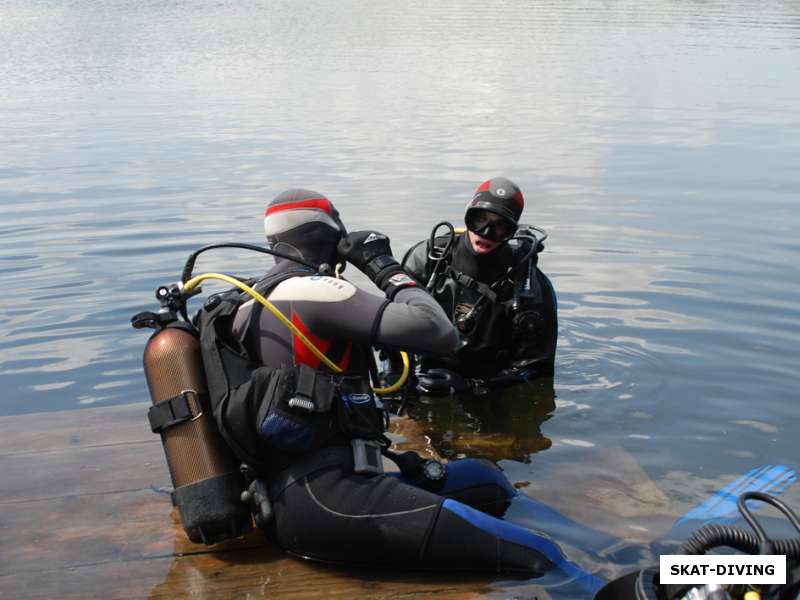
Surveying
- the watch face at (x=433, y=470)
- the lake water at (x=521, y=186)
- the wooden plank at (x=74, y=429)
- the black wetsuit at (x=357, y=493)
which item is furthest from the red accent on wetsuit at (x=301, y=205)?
the wooden plank at (x=74, y=429)

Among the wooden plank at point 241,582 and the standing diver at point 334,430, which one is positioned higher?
the standing diver at point 334,430

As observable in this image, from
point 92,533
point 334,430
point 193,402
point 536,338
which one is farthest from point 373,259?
point 536,338

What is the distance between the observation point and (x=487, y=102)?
19000 mm

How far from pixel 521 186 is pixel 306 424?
368 inches

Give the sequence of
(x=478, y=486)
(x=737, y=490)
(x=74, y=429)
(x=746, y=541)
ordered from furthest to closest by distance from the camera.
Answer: (x=74, y=429), (x=737, y=490), (x=478, y=486), (x=746, y=541)

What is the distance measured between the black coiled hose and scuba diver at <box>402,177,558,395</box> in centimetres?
297

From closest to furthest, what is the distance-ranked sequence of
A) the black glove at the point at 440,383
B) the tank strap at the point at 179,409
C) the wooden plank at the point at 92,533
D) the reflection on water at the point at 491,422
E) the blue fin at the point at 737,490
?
the tank strap at the point at 179,409
the wooden plank at the point at 92,533
the blue fin at the point at 737,490
the black glove at the point at 440,383
the reflection on water at the point at 491,422

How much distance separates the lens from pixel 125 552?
11.8ft

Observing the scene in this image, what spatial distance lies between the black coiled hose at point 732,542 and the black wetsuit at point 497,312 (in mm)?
3087

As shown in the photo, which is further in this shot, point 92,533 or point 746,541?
point 92,533

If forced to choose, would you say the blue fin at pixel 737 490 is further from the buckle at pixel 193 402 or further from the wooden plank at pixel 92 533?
the buckle at pixel 193 402

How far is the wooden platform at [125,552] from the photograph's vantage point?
131 inches

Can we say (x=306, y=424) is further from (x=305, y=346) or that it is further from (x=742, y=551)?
(x=742, y=551)

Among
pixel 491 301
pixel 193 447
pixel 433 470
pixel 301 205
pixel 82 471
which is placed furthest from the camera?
pixel 491 301
